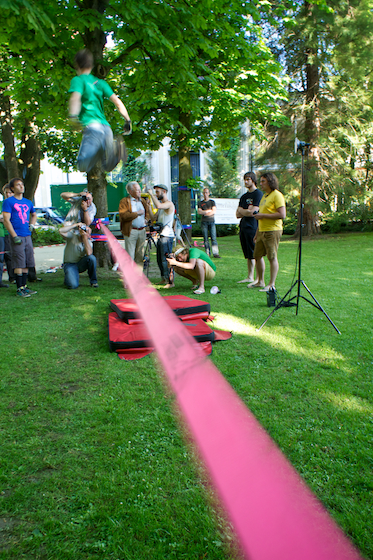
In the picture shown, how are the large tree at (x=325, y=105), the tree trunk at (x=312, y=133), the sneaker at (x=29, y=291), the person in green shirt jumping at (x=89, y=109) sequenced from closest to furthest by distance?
the person in green shirt jumping at (x=89, y=109)
the sneaker at (x=29, y=291)
the large tree at (x=325, y=105)
the tree trunk at (x=312, y=133)

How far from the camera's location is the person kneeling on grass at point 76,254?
7688 mm

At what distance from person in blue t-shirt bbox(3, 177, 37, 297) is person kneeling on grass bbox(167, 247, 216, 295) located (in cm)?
266

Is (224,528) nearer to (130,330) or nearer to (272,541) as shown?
(272,541)

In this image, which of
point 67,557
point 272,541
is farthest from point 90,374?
point 272,541

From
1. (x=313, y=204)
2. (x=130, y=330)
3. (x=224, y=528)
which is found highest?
(x=313, y=204)

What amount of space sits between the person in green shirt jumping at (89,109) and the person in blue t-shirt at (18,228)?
12.7 feet

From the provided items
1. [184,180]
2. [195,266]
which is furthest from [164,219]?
[184,180]

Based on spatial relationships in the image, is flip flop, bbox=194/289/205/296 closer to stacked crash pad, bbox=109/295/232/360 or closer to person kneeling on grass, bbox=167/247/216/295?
person kneeling on grass, bbox=167/247/216/295

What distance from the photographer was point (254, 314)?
5.73 metres

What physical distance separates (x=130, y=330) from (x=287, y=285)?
13.3 feet

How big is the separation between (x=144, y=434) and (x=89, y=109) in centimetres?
278

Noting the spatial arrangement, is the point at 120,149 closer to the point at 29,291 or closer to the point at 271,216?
the point at 271,216

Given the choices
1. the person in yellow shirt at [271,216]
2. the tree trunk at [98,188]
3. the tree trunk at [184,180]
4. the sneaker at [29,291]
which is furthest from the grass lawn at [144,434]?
the tree trunk at [184,180]

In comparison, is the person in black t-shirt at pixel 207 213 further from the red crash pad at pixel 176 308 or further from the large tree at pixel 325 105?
the large tree at pixel 325 105
